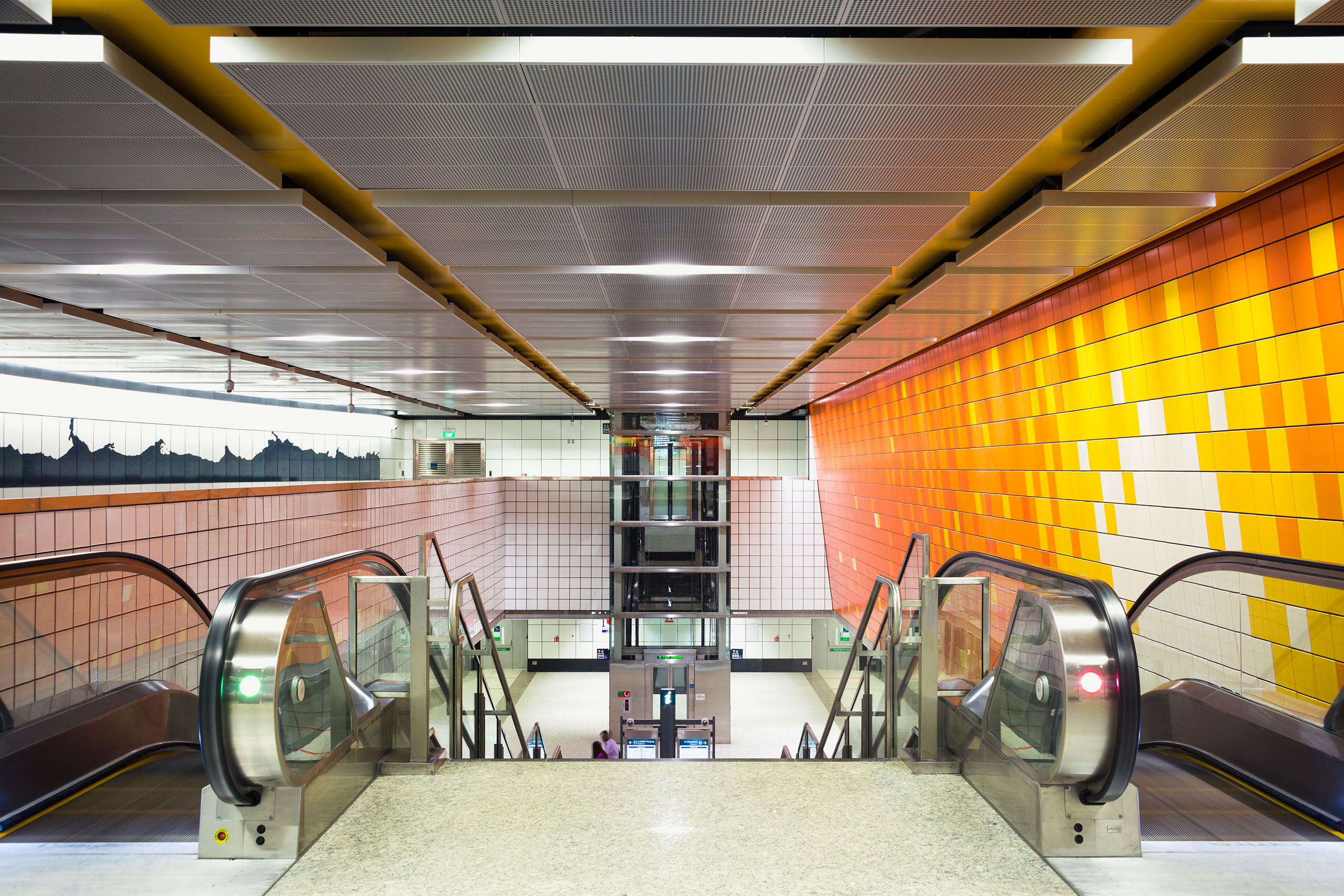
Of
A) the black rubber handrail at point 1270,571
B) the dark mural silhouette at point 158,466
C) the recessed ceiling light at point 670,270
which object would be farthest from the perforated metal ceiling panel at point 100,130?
the dark mural silhouette at point 158,466

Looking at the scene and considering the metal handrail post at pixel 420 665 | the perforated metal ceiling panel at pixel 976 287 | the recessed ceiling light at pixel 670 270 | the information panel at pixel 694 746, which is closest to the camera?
the metal handrail post at pixel 420 665

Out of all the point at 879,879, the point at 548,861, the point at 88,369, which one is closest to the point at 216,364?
the point at 88,369

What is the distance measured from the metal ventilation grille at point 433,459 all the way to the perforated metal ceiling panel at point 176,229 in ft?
44.9

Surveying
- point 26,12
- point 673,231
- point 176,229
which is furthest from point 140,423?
point 26,12

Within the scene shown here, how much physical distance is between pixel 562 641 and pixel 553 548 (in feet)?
8.14

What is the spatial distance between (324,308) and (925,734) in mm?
5421

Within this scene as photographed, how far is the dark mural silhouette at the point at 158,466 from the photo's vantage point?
9078 millimetres

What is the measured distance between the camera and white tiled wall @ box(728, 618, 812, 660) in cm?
1686

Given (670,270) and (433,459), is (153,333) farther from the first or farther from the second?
(433,459)

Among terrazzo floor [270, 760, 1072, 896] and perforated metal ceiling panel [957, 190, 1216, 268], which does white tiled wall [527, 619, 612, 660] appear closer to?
perforated metal ceiling panel [957, 190, 1216, 268]

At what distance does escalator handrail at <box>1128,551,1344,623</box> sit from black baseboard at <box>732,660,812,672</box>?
12.9 meters

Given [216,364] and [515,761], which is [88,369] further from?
[515,761]

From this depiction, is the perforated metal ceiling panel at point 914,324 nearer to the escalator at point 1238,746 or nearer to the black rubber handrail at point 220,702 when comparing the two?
the escalator at point 1238,746

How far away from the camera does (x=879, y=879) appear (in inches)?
89.9
